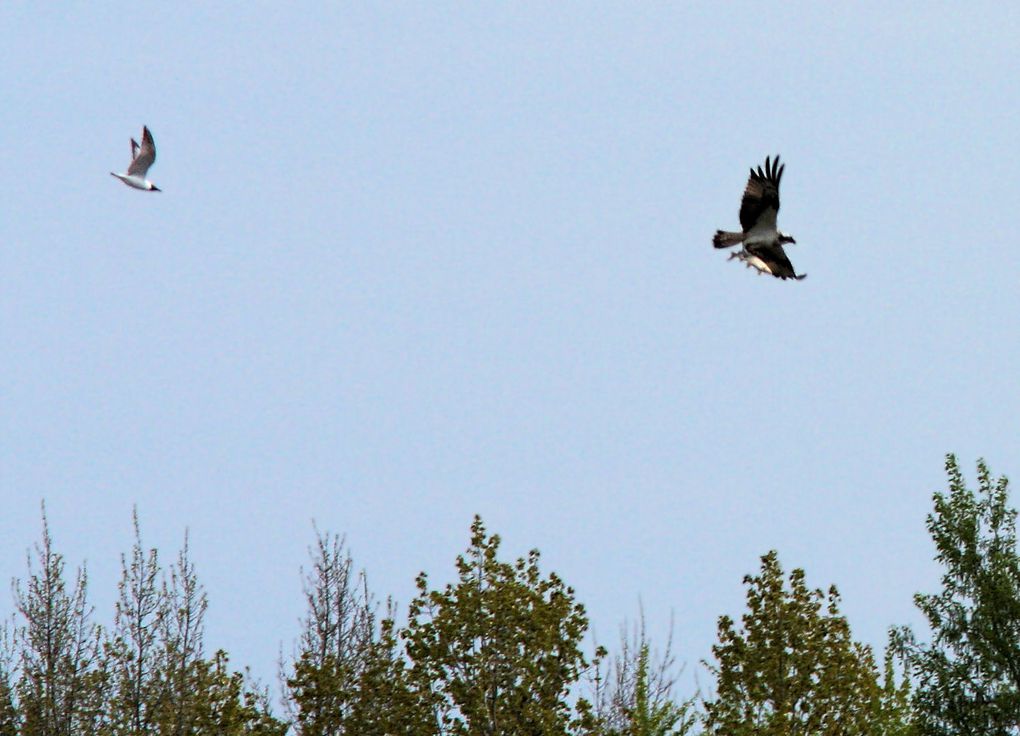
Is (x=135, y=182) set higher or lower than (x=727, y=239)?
higher

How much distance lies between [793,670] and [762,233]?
9.31 metres

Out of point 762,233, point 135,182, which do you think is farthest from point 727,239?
point 135,182

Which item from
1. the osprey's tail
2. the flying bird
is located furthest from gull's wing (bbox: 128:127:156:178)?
the osprey's tail

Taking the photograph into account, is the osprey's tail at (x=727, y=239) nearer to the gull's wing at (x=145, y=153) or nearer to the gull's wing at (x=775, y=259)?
Answer: the gull's wing at (x=775, y=259)

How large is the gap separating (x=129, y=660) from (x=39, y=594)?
12.1 ft

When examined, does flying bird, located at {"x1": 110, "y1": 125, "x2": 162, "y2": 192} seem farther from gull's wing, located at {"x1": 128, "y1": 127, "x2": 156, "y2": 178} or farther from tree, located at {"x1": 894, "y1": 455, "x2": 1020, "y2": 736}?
tree, located at {"x1": 894, "y1": 455, "x2": 1020, "y2": 736}

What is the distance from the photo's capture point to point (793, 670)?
31.5m

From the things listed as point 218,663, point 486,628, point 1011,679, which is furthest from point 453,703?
point 1011,679

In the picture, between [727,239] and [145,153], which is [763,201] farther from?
[145,153]

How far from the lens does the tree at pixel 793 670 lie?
30719 mm

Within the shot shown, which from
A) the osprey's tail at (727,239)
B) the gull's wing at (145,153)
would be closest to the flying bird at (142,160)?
the gull's wing at (145,153)

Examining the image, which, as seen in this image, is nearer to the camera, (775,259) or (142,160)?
(775,259)

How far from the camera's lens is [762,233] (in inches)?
1032

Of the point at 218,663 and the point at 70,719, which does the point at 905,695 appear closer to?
the point at 218,663
